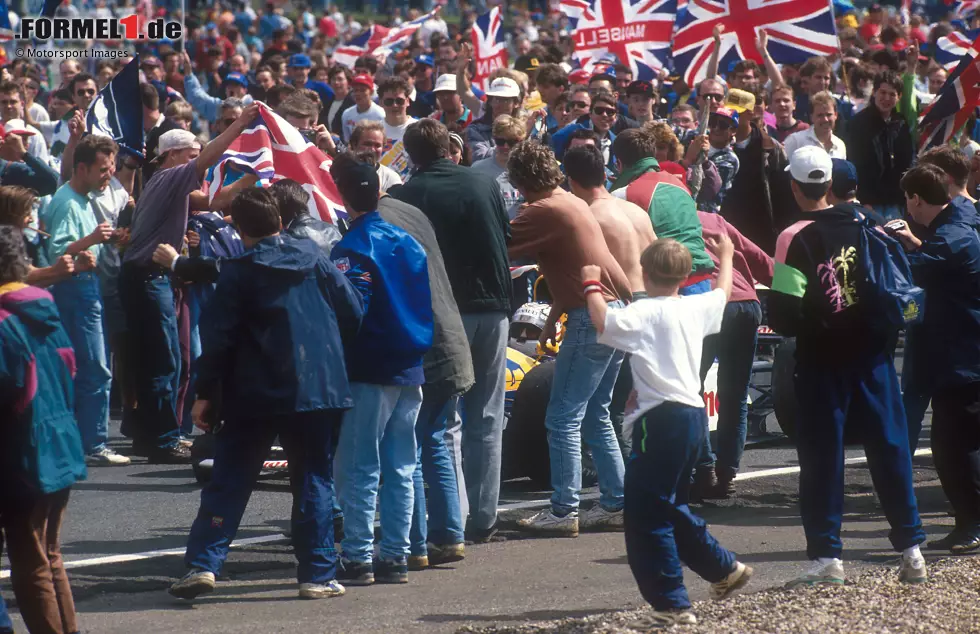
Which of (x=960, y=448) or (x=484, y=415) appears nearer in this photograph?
(x=960, y=448)

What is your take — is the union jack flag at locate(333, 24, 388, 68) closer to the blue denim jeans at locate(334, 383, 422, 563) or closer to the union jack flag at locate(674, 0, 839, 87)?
the union jack flag at locate(674, 0, 839, 87)

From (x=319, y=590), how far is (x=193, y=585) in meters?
0.55

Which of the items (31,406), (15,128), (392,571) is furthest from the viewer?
(15,128)

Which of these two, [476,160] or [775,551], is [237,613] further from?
[476,160]

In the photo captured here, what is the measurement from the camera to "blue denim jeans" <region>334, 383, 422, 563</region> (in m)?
7.20

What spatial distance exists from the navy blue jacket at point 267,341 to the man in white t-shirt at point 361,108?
914cm

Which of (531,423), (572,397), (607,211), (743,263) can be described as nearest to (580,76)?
(743,263)

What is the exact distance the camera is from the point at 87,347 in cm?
1029

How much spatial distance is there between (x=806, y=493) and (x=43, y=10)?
9.44 m

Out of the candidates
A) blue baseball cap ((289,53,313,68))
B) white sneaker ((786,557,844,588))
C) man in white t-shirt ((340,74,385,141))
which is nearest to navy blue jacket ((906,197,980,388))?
white sneaker ((786,557,844,588))

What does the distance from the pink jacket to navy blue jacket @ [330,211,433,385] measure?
7.83 feet

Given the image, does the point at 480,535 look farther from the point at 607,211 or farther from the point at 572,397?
the point at 607,211

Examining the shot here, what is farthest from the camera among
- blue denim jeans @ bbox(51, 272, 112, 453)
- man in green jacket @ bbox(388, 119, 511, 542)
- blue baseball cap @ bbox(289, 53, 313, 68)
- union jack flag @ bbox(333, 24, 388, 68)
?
union jack flag @ bbox(333, 24, 388, 68)

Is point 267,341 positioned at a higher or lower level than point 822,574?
higher
